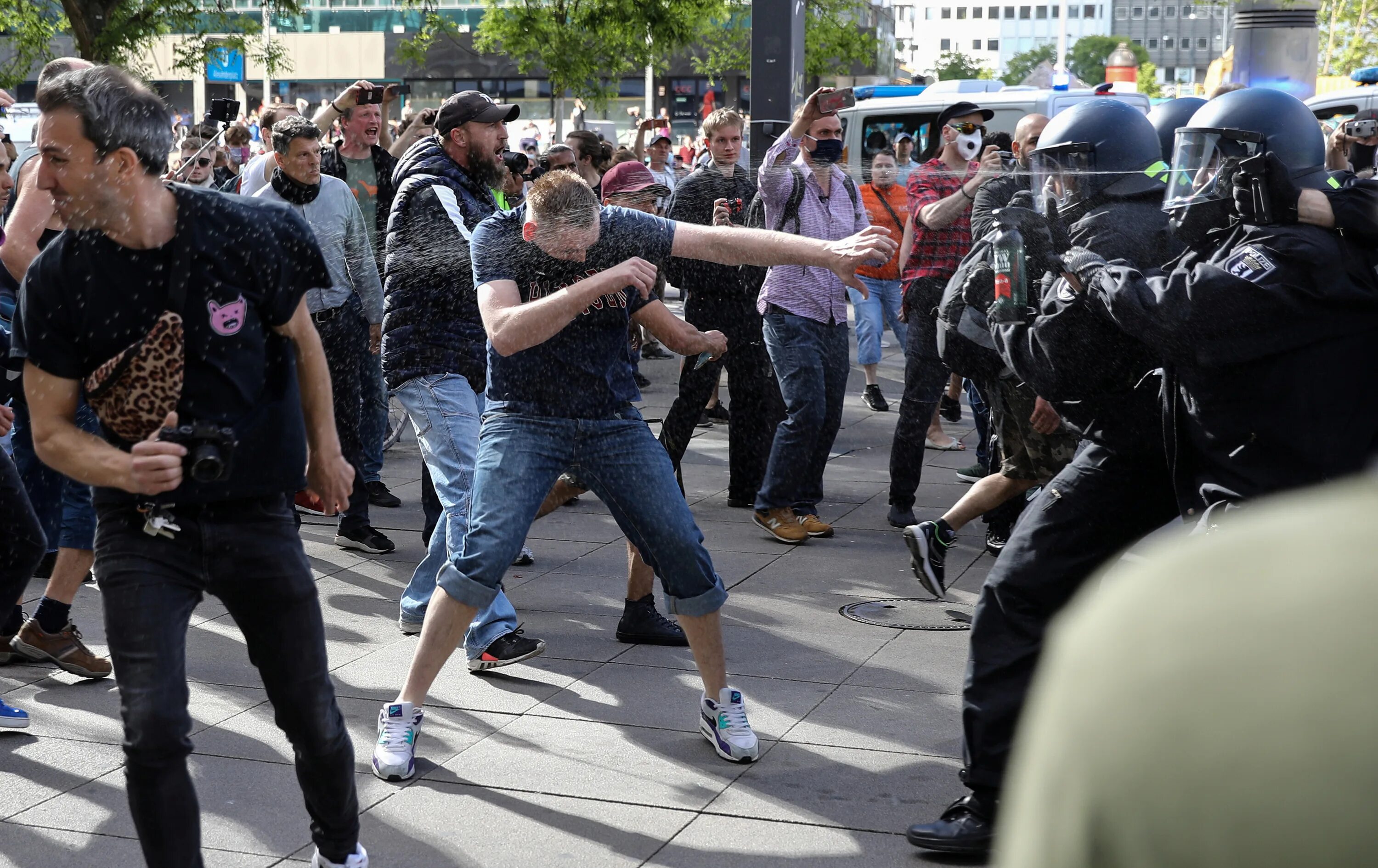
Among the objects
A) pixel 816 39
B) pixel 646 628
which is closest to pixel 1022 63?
pixel 816 39

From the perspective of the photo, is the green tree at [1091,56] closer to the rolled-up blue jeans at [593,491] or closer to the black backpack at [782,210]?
the black backpack at [782,210]

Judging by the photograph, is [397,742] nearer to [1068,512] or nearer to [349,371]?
[1068,512]

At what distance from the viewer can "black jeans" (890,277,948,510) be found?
7457 mm

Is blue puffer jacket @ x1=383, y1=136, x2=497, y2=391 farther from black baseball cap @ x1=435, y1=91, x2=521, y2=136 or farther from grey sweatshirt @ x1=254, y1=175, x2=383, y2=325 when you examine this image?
grey sweatshirt @ x1=254, y1=175, x2=383, y2=325

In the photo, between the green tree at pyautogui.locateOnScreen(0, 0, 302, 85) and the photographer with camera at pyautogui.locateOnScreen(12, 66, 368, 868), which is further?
the green tree at pyautogui.locateOnScreen(0, 0, 302, 85)

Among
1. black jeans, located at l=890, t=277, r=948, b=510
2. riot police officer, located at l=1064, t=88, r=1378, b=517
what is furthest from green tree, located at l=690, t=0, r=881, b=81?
riot police officer, located at l=1064, t=88, r=1378, b=517

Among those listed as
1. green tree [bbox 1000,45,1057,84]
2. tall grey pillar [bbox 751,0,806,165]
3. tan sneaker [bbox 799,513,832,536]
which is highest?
green tree [bbox 1000,45,1057,84]

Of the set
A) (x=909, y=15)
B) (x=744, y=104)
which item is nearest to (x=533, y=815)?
(x=744, y=104)

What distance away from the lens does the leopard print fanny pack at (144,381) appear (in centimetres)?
293

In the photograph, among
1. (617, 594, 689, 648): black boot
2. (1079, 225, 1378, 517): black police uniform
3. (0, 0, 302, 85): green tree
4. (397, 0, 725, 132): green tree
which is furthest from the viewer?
(397, 0, 725, 132): green tree

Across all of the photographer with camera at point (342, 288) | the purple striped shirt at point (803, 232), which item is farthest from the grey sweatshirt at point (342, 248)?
the purple striped shirt at point (803, 232)

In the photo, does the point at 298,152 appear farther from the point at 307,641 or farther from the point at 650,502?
Result: the point at 307,641

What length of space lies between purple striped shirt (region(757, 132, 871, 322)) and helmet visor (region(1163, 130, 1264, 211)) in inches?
133

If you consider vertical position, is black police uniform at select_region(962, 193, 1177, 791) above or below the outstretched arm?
below
